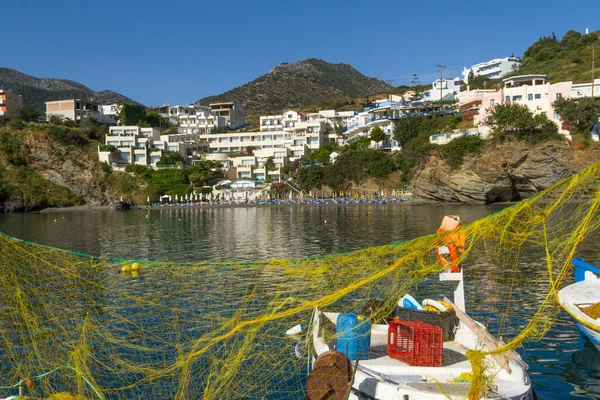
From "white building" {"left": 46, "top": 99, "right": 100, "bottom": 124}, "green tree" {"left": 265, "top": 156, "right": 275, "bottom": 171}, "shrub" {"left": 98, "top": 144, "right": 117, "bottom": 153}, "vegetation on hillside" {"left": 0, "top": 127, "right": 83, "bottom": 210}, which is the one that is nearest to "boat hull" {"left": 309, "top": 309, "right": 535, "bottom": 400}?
"vegetation on hillside" {"left": 0, "top": 127, "right": 83, "bottom": 210}

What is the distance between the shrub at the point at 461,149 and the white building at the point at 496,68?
223ft

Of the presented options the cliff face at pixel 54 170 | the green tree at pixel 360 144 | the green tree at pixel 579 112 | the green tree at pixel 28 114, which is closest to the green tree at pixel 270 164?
the green tree at pixel 360 144

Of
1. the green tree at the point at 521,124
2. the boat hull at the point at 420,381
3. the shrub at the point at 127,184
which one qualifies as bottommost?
the boat hull at the point at 420,381

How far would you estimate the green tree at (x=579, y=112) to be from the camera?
72938mm

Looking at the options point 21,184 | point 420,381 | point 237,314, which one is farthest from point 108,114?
point 420,381

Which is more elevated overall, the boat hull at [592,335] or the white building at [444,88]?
the white building at [444,88]

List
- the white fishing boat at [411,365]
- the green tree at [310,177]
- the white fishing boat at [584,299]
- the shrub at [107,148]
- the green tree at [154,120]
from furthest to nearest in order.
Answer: the green tree at [154,120] → the shrub at [107,148] → the green tree at [310,177] → the white fishing boat at [584,299] → the white fishing boat at [411,365]

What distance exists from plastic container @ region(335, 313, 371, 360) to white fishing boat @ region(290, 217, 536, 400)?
0.02 meters

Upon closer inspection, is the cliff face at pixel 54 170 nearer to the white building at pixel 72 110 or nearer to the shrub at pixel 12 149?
the shrub at pixel 12 149

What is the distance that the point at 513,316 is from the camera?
55.6 feet

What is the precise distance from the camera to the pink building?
79125 millimetres

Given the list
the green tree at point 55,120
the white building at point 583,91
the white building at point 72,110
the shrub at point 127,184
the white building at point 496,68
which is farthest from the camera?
the white building at point 496,68

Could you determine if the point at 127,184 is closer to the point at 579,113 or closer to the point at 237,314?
the point at 579,113

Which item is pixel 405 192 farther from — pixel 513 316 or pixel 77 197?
pixel 513 316
